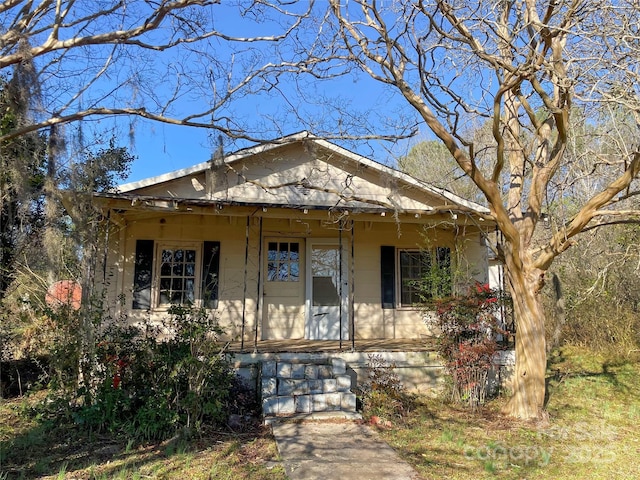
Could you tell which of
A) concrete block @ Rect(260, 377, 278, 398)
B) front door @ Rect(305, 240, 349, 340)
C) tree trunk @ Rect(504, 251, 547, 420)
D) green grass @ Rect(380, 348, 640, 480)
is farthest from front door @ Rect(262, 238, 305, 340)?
tree trunk @ Rect(504, 251, 547, 420)

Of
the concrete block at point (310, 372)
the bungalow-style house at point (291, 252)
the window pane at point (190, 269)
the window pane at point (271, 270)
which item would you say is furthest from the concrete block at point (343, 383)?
the window pane at point (190, 269)

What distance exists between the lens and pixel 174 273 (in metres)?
9.59

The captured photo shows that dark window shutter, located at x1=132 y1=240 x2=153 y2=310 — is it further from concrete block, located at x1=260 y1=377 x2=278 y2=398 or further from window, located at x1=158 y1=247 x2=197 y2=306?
concrete block, located at x1=260 y1=377 x2=278 y2=398

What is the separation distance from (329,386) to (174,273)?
4266mm

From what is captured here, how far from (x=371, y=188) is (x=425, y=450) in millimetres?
6176

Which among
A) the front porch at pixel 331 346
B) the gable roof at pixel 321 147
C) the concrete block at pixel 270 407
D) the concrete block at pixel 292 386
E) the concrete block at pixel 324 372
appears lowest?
the concrete block at pixel 270 407

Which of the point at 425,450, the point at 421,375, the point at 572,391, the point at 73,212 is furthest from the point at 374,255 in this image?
the point at 73,212

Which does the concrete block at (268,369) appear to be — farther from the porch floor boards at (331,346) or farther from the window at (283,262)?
the window at (283,262)

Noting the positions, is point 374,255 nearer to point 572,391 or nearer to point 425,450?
point 572,391

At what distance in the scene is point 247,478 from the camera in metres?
4.47

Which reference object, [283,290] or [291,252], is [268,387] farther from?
[291,252]

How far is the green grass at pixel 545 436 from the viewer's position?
200 inches

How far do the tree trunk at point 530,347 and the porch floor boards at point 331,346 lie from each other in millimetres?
1617

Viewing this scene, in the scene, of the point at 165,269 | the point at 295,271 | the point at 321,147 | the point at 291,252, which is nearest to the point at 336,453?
the point at 295,271
